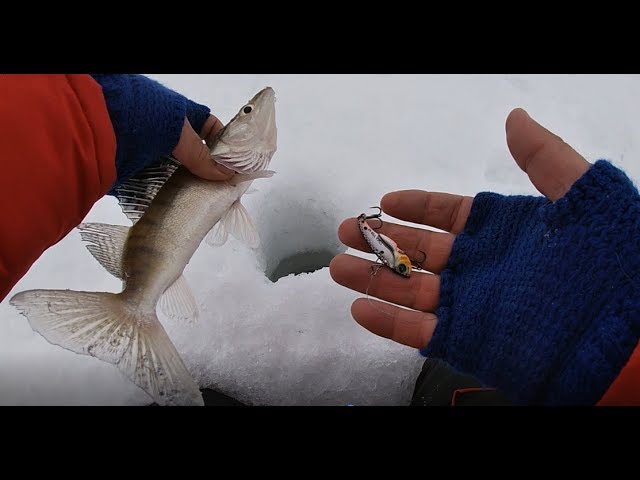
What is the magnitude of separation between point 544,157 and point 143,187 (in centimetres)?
118

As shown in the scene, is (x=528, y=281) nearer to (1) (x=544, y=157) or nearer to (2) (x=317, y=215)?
(1) (x=544, y=157)

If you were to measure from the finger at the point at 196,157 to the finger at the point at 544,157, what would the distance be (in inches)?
34.4

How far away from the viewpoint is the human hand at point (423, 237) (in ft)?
4.12

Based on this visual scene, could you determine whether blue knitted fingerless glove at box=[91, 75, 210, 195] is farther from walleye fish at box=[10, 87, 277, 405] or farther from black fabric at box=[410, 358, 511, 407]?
black fabric at box=[410, 358, 511, 407]

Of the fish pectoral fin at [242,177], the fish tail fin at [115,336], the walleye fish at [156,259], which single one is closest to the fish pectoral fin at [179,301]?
the walleye fish at [156,259]

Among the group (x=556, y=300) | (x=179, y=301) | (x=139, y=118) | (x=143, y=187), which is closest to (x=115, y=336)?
(x=179, y=301)

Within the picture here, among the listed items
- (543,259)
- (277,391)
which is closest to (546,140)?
(543,259)

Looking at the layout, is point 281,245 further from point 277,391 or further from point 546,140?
point 546,140

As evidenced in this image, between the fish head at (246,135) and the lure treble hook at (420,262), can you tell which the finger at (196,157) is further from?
the lure treble hook at (420,262)

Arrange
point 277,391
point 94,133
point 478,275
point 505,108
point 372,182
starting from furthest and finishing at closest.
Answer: point 505,108 < point 372,182 < point 277,391 < point 478,275 < point 94,133

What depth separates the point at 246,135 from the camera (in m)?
1.54

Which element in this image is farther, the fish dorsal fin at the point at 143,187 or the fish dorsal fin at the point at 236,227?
the fish dorsal fin at the point at 236,227

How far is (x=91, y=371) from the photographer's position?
62.9 inches

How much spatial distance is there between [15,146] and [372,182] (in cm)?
135
